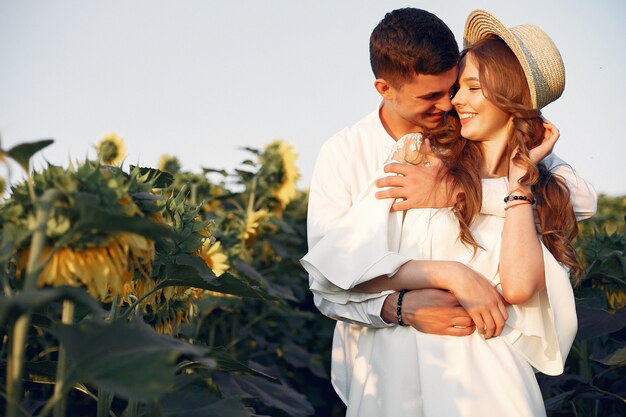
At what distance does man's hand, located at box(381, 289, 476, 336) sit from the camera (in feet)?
6.95

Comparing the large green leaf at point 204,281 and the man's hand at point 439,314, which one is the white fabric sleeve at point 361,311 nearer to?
the man's hand at point 439,314

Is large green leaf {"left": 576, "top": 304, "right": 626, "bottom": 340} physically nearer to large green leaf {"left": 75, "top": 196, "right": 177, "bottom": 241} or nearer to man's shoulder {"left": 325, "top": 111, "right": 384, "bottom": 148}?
man's shoulder {"left": 325, "top": 111, "right": 384, "bottom": 148}

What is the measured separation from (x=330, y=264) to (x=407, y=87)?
2.52 feet

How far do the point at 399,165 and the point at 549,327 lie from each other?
2.19ft

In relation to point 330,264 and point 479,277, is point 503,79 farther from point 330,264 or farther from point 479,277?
point 330,264

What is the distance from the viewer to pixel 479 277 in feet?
7.00

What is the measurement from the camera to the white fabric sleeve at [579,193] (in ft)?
7.75

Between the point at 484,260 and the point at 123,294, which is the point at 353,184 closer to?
the point at 484,260

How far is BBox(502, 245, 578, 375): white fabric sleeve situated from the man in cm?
16

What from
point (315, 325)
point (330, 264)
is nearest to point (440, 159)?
point (330, 264)

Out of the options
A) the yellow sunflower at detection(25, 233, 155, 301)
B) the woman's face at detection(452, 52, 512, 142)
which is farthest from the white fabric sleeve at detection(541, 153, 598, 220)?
the yellow sunflower at detection(25, 233, 155, 301)

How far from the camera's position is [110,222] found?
107 centimetres

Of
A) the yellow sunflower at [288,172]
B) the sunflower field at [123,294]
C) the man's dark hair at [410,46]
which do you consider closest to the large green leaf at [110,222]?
the sunflower field at [123,294]

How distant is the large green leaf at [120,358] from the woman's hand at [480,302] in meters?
1.16
